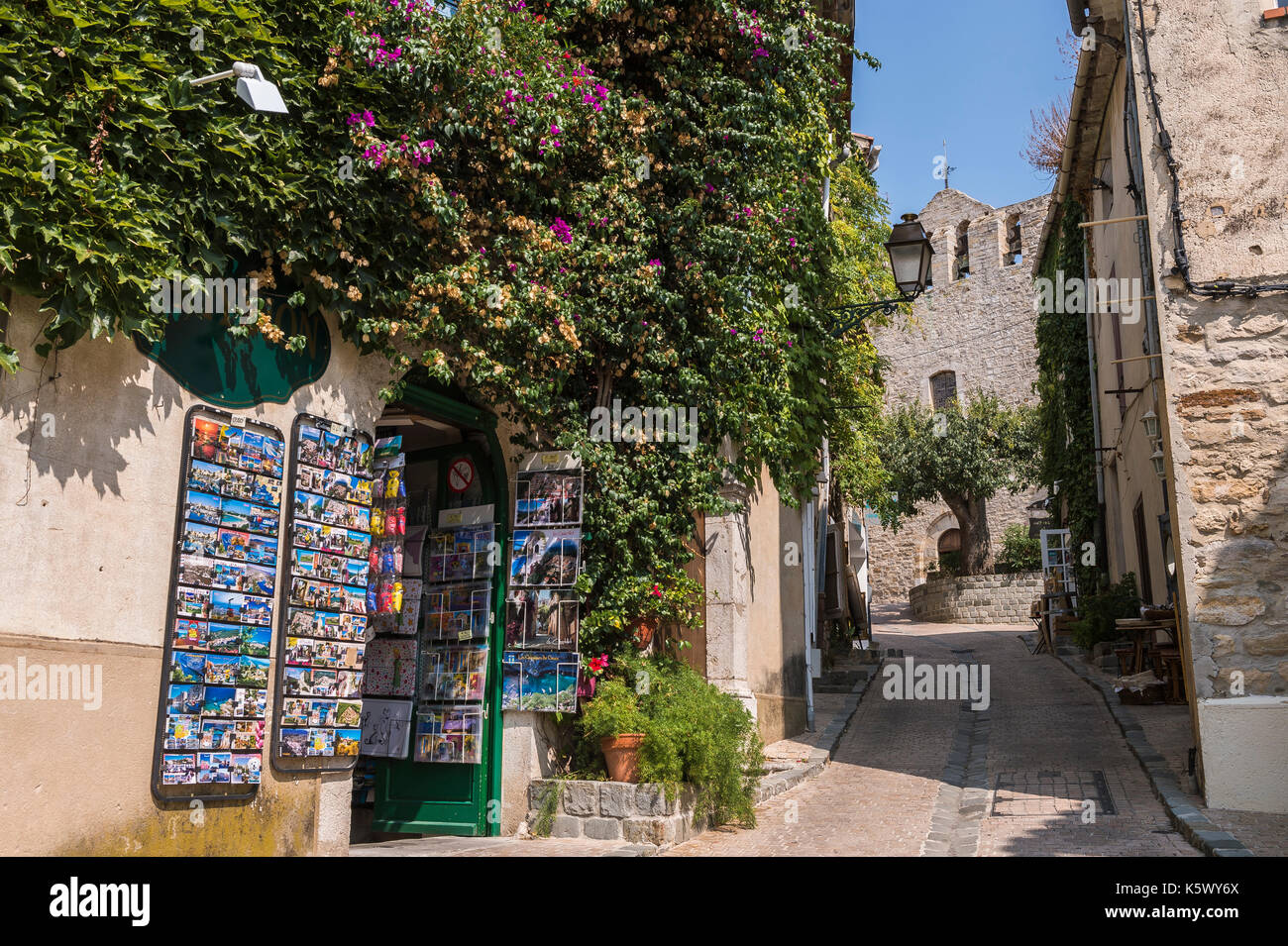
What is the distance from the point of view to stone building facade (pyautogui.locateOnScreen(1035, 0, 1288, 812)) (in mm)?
7160

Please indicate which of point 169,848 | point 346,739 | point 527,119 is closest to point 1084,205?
point 527,119

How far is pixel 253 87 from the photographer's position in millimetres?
5191

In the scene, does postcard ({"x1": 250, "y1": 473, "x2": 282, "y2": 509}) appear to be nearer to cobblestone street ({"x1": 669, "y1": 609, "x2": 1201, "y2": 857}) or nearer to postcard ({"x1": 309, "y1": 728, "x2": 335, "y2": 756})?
postcard ({"x1": 309, "y1": 728, "x2": 335, "y2": 756})

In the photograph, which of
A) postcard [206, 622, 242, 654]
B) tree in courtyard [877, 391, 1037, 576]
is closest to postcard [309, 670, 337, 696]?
postcard [206, 622, 242, 654]

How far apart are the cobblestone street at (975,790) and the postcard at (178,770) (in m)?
3.02

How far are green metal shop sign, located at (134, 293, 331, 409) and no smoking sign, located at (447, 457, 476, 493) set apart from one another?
1.92 metres

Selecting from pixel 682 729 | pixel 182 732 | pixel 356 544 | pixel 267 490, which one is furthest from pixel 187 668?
pixel 682 729

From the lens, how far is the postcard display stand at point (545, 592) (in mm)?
7531

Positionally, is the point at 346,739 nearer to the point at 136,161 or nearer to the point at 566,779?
the point at 566,779

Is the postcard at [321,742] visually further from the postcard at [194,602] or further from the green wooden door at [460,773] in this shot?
the green wooden door at [460,773]

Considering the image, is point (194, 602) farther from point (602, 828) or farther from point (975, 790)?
point (975, 790)

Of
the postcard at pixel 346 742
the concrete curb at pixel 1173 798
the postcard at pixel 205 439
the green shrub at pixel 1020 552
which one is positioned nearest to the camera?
the postcard at pixel 205 439

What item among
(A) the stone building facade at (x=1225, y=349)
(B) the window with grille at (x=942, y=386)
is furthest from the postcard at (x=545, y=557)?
(B) the window with grille at (x=942, y=386)

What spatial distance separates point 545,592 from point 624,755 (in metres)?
1.29
